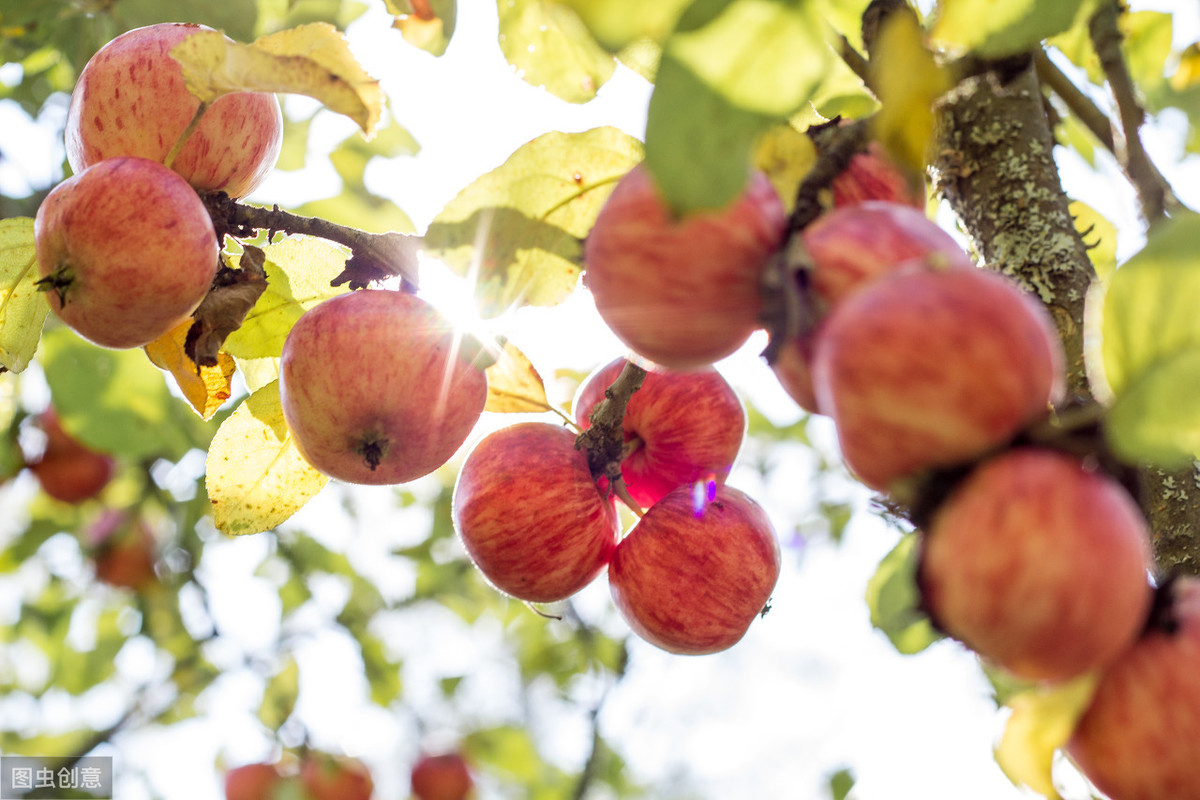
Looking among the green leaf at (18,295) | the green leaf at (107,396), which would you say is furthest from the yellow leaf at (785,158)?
→ the green leaf at (107,396)

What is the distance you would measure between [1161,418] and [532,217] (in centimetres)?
72

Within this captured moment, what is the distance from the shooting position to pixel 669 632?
1380mm

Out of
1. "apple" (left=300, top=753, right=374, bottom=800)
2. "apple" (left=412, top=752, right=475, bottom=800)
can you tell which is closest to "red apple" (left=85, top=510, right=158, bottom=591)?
"apple" (left=300, top=753, right=374, bottom=800)

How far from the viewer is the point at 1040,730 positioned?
73 cm

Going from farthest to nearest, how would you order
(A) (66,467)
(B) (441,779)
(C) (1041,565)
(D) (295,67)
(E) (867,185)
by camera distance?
1. (B) (441,779)
2. (A) (66,467)
3. (D) (295,67)
4. (E) (867,185)
5. (C) (1041,565)

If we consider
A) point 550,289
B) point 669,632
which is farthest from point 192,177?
point 669,632

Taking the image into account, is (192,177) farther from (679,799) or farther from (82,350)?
(679,799)

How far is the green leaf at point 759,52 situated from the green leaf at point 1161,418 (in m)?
0.34

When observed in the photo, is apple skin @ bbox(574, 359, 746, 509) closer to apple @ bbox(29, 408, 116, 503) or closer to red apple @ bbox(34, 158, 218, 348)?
red apple @ bbox(34, 158, 218, 348)

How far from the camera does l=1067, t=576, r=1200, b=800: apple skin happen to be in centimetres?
66

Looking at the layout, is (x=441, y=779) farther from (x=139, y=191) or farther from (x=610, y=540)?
(x=139, y=191)

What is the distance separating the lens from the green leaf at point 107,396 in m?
2.55

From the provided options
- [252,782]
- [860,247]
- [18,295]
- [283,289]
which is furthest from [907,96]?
[252,782]

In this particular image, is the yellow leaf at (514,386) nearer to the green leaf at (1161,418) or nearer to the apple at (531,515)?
the apple at (531,515)
